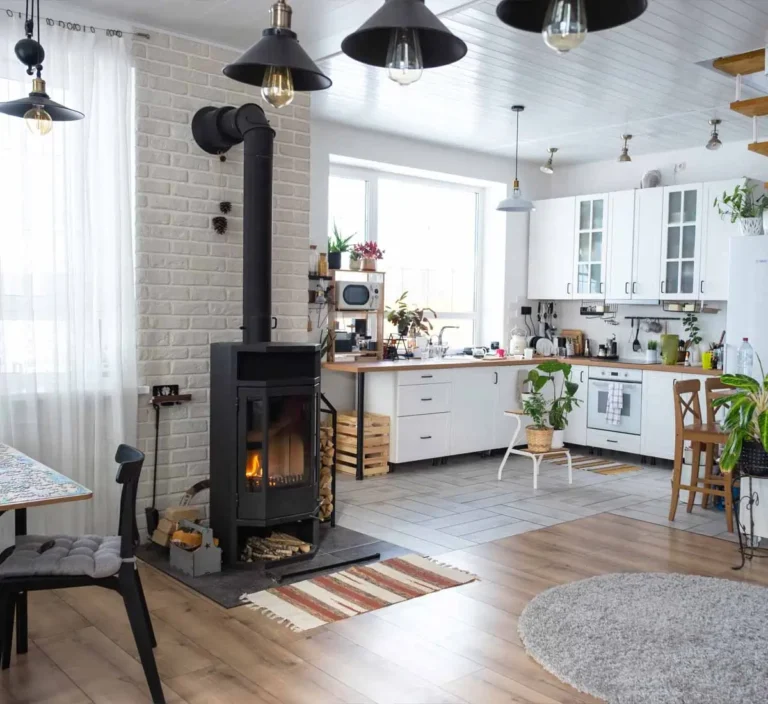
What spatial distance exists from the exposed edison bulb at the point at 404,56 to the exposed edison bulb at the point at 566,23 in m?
0.36

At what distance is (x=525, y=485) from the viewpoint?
230 inches

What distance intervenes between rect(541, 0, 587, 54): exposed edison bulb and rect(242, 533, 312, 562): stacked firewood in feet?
9.82

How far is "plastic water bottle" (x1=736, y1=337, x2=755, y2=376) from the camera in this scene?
5309 millimetres

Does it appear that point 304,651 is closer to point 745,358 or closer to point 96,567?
point 96,567

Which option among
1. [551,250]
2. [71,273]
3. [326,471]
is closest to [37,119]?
[71,273]

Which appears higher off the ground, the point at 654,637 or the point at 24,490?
the point at 24,490

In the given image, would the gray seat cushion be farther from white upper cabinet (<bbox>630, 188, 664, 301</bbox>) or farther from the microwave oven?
white upper cabinet (<bbox>630, 188, 664, 301</bbox>)

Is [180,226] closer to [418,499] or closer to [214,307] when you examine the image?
[214,307]

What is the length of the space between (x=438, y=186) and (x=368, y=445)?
2797 millimetres

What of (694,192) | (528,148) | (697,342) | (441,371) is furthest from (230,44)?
(697,342)

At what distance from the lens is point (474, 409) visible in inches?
262

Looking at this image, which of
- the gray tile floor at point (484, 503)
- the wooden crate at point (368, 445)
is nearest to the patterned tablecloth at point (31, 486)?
the gray tile floor at point (484, 503)

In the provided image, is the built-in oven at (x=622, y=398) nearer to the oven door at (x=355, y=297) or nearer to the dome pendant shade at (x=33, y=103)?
the oven door at (x=355, y=297)

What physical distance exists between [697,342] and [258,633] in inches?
198
